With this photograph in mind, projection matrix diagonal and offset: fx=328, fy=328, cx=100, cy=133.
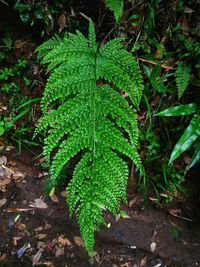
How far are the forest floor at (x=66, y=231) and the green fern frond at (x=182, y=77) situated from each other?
3.43 feet

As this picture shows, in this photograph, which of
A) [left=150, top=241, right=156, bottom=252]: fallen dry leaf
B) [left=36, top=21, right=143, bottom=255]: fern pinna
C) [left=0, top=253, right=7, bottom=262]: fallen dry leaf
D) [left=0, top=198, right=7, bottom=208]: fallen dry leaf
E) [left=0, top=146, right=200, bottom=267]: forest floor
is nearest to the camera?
[left=36, top=21, right=143, bottom=255]: fern pinna

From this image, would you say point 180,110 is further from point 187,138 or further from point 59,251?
point 59,251

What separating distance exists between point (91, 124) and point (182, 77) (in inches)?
41.5

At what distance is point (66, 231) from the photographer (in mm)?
2695

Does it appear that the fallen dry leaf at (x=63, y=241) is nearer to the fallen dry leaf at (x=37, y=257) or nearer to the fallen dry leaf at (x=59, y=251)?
the fallen dry leaf at (x=59, y=251)

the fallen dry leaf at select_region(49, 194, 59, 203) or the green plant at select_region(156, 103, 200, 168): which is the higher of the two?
the green plant at select_region(156, 103, 200, 168)

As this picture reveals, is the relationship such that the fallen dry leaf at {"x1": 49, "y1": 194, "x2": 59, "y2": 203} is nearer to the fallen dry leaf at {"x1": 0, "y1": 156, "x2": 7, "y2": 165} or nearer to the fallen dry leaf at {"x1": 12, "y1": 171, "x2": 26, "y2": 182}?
the fallen dry leaf at {"x1": 12, "y1": 171, "x2": 26, "y2": 182}

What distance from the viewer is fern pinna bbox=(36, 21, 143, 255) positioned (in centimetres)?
181

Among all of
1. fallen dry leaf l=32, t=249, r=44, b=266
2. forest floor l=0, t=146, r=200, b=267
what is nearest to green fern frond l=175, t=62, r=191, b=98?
forest floor l=0, t=146, r=200, b=267

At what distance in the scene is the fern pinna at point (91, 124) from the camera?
1.81 metres

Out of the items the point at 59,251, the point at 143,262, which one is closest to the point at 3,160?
the point at 59,251

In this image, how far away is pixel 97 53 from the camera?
7.48 ft

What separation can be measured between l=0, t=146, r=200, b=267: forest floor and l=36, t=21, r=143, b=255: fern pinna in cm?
81

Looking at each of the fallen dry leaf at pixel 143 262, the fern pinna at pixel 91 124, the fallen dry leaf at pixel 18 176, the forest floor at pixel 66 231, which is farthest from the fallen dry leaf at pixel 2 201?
the fallen dry leaf at pixel 143 262
